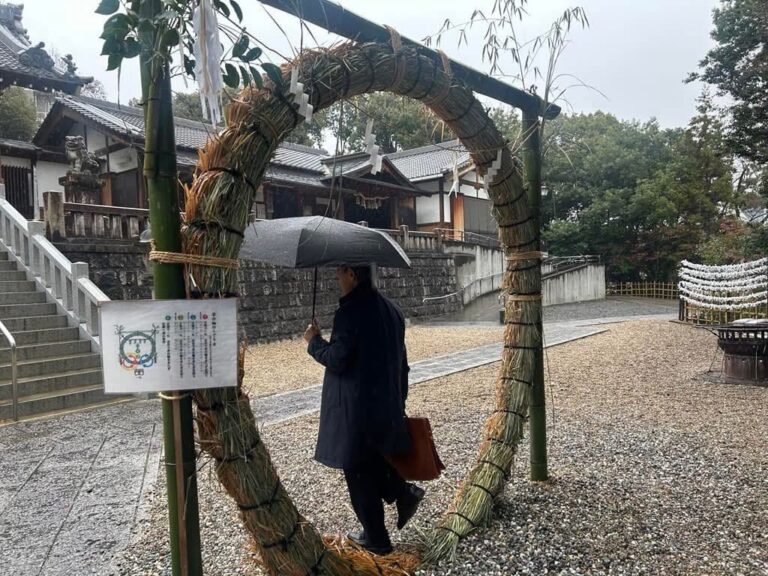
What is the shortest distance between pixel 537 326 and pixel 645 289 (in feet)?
77.0

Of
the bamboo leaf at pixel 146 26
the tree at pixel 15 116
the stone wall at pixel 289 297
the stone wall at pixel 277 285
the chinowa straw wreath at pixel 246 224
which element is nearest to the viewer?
the bamboo leaf at pixel 146 26

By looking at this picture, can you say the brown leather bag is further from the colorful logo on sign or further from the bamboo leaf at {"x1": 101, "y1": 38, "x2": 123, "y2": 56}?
the bamboo leaf at {"x1": 101, "y1": 38, "x2": 123, "y2": 56}

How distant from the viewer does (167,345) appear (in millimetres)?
1606

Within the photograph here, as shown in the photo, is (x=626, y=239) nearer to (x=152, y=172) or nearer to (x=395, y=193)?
(x=395, y=193)

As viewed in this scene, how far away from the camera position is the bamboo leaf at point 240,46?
150 cm

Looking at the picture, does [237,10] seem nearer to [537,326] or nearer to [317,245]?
[317,245]

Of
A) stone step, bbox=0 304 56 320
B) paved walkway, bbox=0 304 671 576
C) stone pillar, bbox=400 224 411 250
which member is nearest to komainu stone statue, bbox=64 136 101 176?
stone step, bbox=0 304 56 320

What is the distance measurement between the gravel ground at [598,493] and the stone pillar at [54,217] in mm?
6377

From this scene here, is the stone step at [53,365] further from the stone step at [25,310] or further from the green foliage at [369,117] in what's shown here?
the green foliage at [369,117]

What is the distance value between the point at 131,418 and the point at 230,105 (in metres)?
4.78

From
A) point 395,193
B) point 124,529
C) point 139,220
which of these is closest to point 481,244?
point 395,193

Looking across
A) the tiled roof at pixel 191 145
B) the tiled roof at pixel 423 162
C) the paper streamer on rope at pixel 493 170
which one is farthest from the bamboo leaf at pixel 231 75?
the tiled roof at pixel 423 162

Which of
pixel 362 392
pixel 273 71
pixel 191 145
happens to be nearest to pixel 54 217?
pixel 191 145

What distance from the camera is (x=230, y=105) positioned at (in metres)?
1.78
